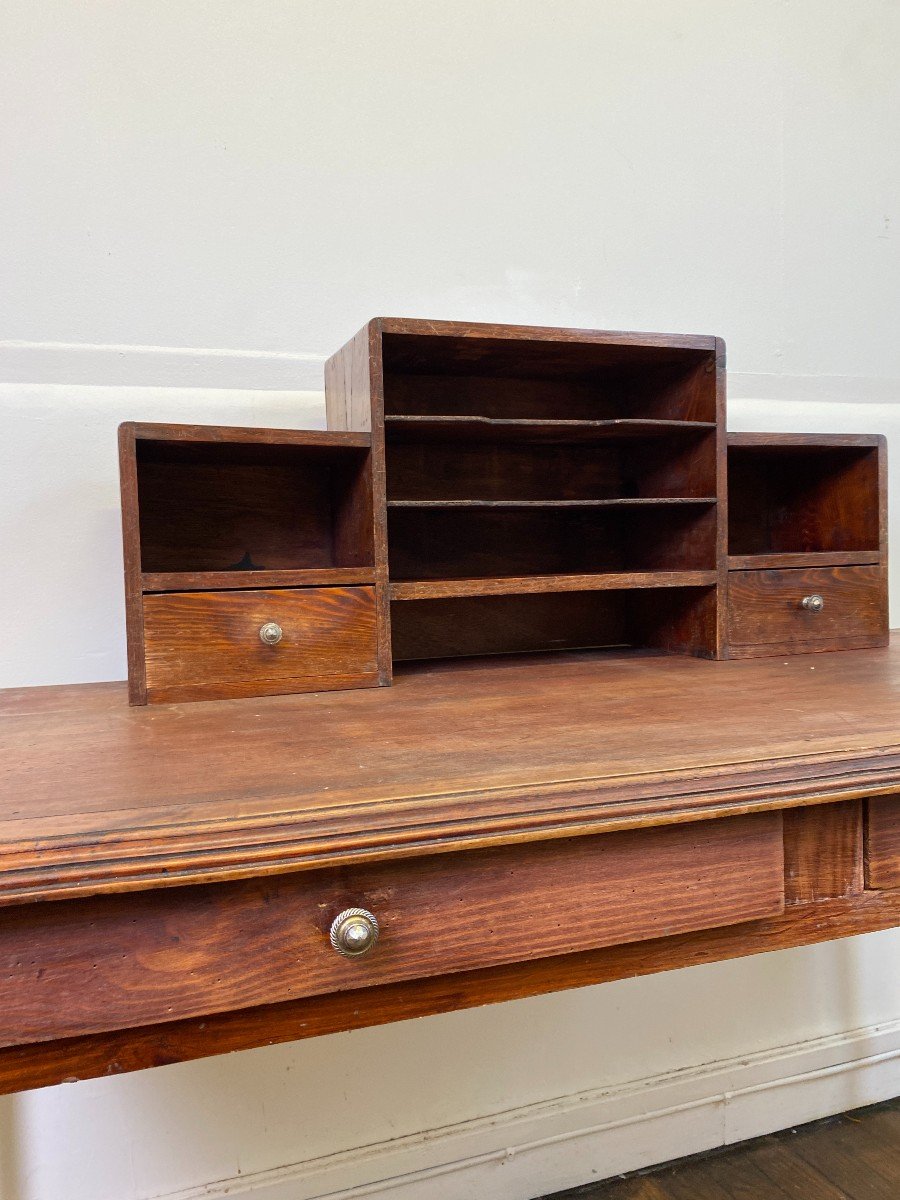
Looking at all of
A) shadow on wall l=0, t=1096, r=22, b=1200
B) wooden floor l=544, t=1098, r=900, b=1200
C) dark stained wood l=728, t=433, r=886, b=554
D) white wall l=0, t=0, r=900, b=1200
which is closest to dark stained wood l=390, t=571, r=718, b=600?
dark stained wood l=728, t=433, r=886, b=554

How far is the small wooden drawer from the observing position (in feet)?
2.51

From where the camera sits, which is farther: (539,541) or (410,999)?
(539,541)

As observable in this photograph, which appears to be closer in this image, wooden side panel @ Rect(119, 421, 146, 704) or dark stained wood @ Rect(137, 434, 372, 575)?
wooden side panel @ Rect(119, 421, 146, 704)

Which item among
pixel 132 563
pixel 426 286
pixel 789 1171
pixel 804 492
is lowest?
pixel 789 1171

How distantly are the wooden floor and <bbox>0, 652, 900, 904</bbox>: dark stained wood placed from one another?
111 centimetres

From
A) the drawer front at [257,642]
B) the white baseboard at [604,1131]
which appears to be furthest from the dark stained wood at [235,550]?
the white baseboard at [604,1131]

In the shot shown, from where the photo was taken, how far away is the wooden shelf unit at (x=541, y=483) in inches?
45.7

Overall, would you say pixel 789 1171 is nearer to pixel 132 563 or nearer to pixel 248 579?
pixel 248 579

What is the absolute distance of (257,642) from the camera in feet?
3.50

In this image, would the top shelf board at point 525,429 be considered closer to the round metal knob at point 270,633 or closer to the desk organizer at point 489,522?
the desk organizer at point 489,522

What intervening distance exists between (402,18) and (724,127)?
637 mm

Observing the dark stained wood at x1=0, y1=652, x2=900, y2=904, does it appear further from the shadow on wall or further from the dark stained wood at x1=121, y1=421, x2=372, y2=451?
the shadow on wall

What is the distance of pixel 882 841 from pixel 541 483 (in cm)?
82

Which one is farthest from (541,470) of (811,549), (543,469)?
→ (811,549)
